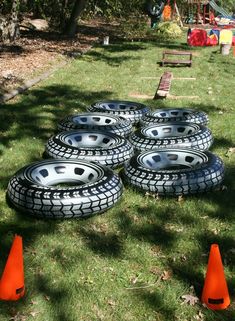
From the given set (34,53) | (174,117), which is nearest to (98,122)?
(174,117)

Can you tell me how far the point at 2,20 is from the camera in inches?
640

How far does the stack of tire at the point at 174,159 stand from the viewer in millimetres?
4898

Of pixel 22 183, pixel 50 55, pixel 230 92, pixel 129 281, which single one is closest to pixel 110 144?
pixel 22 183

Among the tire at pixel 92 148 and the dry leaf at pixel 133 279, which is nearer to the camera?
the dry leaf at pixel 133 279

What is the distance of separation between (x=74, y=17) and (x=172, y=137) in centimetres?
1509

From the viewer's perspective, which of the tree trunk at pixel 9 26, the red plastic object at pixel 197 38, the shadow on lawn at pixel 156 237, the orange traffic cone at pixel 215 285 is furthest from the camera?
the red plastic object at pixel 197 38

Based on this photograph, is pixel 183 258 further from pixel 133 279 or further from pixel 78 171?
pixel 78 171

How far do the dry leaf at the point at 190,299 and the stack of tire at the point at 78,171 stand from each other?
4.54 feet

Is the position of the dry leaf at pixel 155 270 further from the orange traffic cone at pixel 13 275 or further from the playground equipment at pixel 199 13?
the playground equipment at pixel 199 13

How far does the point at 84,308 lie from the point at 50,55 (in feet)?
41.4

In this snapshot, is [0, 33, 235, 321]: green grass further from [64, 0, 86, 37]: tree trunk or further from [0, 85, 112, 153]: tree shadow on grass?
[64, 0, 86, 37]: tree trunk

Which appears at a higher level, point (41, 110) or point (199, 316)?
point (199, 316)

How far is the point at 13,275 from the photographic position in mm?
3213

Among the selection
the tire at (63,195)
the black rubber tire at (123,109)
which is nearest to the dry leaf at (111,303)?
the tire at (63,195)
